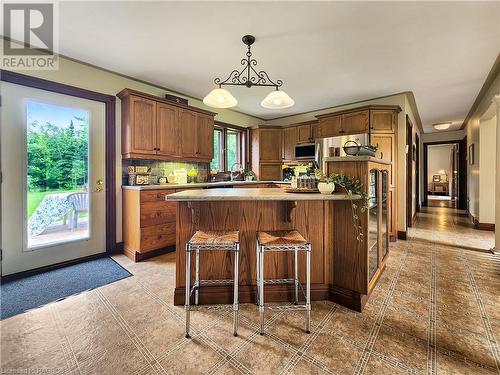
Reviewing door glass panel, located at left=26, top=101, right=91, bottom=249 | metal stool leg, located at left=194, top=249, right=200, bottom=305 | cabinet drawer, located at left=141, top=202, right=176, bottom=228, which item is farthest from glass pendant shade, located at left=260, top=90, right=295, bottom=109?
door glass panel, located at left=26, top=101, right=91, bottom=249

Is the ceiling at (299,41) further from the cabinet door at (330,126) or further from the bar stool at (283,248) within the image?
the bar stool at (283,248)

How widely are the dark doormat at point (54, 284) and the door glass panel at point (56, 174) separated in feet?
1.37

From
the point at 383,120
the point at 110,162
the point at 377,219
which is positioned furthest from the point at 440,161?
the point at 110,162

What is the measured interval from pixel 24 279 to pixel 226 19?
3672 mm

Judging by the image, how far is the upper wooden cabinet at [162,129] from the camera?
11.3ft

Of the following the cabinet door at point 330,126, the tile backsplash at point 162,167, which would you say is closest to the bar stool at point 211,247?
the tile backsplash at point 162,167

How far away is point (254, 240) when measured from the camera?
2182 millimetres

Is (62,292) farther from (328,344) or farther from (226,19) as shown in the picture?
(226,19)

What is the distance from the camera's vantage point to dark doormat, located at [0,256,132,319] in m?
2.16

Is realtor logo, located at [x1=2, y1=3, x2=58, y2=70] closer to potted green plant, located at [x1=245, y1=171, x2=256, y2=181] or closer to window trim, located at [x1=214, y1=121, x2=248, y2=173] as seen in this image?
window trim, located at [x1=214, y1=121, x2=248, y2=173]

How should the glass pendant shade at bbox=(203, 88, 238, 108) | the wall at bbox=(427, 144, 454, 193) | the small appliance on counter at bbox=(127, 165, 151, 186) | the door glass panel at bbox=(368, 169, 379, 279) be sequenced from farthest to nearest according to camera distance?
the wall at bbox=(427, 144, 454, 193) → the small appliance on counter at bbox=(127, 165, 151, 186) → the glass pendant shade at bbox=(203, 88, 238, 108) → the door glass panel at bbox=(368, 169, 379, 279)

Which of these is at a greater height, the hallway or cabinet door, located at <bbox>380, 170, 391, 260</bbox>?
cabinet door, located at <bbox>380, 170, 391, 260</bbox>

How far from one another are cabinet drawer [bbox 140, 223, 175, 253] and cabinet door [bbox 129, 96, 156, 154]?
119 centimetres

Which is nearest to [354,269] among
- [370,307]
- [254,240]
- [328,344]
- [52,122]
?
[370,307]
